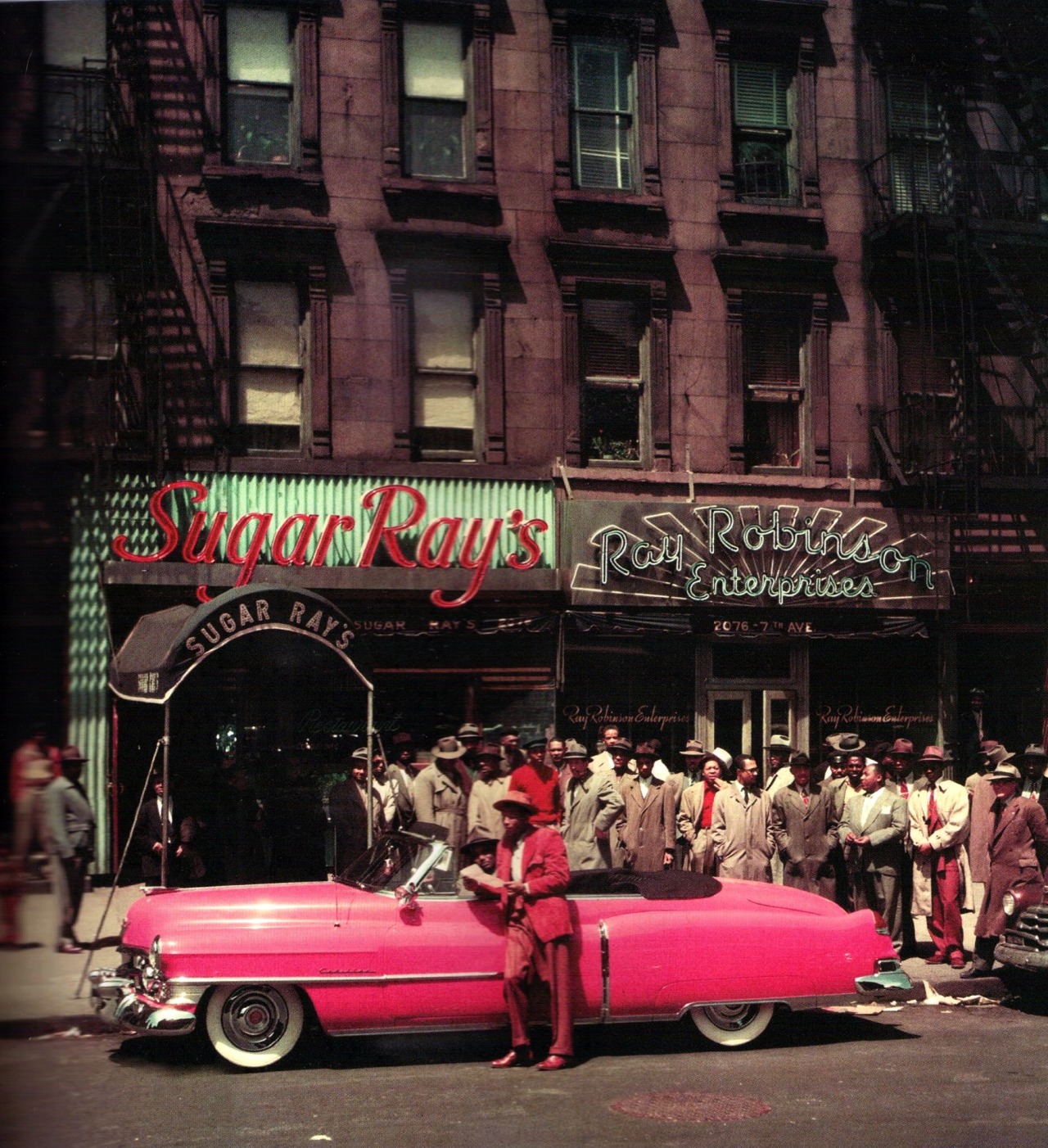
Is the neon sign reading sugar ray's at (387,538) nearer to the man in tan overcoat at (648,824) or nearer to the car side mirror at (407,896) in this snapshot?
the car side mirror at (407,896)

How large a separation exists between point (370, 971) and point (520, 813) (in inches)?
39.7

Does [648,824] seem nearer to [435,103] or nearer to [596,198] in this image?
[596,198]

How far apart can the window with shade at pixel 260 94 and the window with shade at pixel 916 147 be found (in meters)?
3.47

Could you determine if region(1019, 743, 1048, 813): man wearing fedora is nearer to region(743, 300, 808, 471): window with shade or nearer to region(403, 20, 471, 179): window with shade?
region(743, 300, 808, 471): window with shade

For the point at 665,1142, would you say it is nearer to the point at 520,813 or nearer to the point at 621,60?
the point at 520,813

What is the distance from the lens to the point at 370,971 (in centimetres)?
624

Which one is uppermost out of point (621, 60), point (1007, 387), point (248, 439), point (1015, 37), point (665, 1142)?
point (621, 60)

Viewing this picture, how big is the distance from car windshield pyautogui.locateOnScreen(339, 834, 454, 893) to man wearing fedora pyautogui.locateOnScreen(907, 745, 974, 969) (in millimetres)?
4011

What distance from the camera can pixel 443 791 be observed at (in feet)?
30.9

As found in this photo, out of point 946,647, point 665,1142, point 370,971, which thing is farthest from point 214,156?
point 946,647

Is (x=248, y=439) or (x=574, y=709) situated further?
(x=574, y=709)

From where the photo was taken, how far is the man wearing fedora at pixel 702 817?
371 inches

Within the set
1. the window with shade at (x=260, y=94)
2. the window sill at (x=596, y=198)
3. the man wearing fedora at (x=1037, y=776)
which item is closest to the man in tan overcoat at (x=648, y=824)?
the man wearing fedora at (x=1037, y=776)

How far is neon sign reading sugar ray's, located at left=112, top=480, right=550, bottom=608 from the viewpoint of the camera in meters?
7.73
